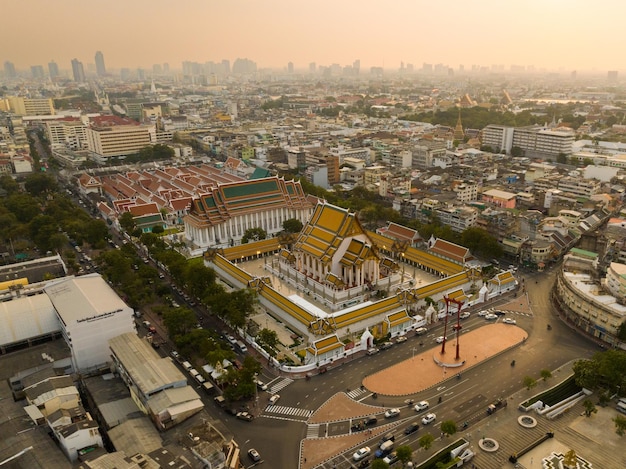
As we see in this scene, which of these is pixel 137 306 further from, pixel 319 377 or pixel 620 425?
pixel 620 425

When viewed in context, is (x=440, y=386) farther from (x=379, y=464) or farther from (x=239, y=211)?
(x=239, y=211)

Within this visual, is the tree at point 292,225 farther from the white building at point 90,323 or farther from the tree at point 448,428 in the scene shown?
the tree at point 448,428

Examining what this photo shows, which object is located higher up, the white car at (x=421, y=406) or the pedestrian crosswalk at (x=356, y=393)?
the white car at (x=421, y=406)

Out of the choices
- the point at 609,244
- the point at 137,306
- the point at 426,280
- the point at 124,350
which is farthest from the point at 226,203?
the point at 609,244

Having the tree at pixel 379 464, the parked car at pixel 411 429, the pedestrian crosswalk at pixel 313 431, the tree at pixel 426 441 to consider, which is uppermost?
the tree at pixel 379 464

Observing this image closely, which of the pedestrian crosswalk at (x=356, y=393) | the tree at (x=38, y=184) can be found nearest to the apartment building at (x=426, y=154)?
the tree at (x=38, y=184)

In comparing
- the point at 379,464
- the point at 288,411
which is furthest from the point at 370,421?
the point at 288,411
